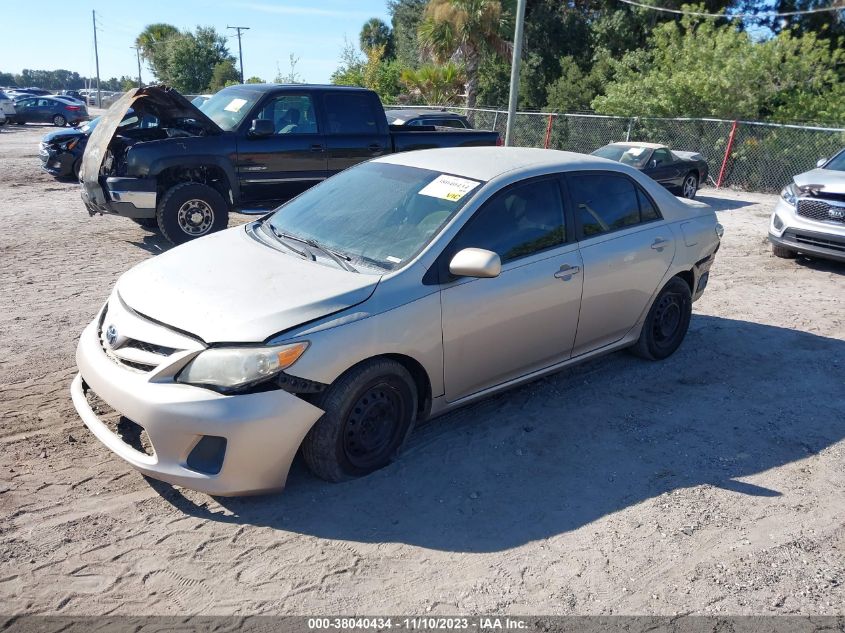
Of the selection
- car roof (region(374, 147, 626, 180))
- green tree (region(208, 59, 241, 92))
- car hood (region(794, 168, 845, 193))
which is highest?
green tree (region(208, 59, 241, 92))

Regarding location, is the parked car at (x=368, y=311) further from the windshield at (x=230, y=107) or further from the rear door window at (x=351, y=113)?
the rear door window at (x=351, y=113)

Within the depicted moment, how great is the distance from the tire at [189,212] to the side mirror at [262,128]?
884mm

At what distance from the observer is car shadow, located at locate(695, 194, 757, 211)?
14773mm

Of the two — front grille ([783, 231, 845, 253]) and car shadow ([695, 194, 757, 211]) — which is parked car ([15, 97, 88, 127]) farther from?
A: front grille ([783, 231, 845, 253])

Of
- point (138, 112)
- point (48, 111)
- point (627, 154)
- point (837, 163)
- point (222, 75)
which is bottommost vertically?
point (627, 154)

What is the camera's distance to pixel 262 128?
28.4 ft

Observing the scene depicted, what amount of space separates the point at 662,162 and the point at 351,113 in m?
6.98

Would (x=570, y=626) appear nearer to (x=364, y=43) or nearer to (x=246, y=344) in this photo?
(x=246, y=344)

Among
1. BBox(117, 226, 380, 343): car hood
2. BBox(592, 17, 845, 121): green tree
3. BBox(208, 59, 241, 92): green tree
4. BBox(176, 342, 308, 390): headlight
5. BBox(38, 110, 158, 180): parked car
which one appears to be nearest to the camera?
BBox(176, 342, 308, 390): headlight

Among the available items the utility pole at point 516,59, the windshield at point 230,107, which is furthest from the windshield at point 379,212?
the utility pole at point 516,59

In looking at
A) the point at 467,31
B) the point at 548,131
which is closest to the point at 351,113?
the point at 548,131

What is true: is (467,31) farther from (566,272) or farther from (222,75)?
(222,75)

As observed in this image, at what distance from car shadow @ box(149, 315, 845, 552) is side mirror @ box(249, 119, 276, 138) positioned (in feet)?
17.0

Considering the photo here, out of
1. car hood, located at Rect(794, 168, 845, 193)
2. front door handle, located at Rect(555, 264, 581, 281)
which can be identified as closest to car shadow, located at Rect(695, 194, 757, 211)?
car hood, located at Rect(794, 168, 845, 193)
